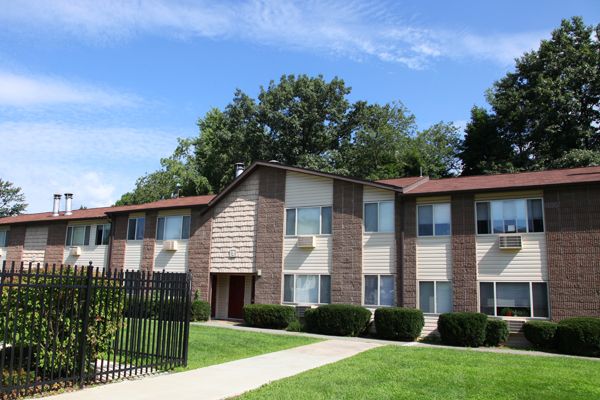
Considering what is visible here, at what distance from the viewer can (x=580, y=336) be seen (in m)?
15.9

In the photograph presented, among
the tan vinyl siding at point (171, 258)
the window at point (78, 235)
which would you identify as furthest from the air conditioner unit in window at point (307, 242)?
the window at point (78, 235)

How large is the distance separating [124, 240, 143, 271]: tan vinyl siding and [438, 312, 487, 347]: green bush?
1660 centimetres

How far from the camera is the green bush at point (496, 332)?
17938 millimetres

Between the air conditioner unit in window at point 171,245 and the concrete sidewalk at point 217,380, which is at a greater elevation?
the air conditioner unit in window at point 171,245

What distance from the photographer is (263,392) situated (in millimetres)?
8797

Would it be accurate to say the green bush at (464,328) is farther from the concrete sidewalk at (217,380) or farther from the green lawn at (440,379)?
the concrete sidewalk at (217,380)

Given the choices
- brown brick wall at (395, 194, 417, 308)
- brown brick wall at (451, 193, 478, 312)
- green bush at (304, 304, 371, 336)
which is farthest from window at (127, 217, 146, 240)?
brown brick wall at (451, 193, 478, 312)

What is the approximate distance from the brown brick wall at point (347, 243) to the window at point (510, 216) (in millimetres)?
4839

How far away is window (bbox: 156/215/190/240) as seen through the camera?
27156mm

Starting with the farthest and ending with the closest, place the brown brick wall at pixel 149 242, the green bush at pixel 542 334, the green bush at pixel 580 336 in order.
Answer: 1. the brown brick wall at pixel 149 242
2. the green bush at pixel 542 334
3. the green bush at pixel 580 336

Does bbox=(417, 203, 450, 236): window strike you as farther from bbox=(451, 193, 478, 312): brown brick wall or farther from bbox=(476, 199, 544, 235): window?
bbox=(476, 199, 544, 235): window

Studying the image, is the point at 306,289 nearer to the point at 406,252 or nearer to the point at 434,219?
the point at 406,252

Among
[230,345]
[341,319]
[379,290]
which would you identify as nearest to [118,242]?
[341,319]

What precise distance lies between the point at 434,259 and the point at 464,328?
3.24 m
